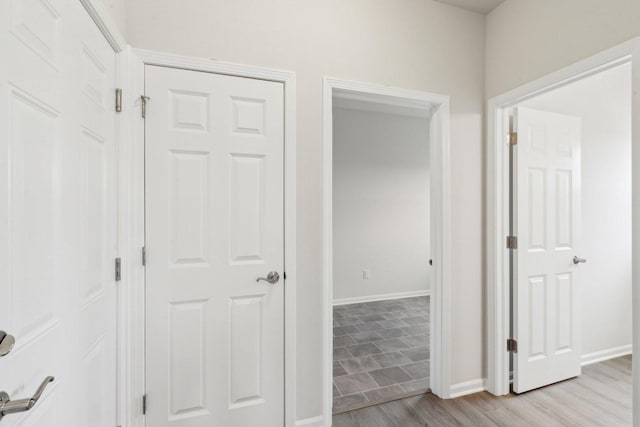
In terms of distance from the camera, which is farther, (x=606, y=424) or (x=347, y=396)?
(x=347, y=396)

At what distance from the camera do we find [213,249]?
159cm

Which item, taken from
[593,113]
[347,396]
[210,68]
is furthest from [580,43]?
[347,396]

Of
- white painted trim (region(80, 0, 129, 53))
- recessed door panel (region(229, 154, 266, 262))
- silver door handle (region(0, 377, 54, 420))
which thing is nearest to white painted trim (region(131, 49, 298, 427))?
recessed door panel (region(229, 154, 266, 262))

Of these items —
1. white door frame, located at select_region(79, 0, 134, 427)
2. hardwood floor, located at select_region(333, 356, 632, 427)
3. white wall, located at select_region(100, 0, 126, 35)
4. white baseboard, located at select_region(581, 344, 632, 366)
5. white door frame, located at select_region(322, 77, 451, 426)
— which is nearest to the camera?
white wall, located at select_region(100, 0, 126, 35)

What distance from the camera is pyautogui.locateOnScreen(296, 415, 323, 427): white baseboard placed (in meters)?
1.73

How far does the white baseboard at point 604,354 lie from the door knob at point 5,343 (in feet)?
12.1

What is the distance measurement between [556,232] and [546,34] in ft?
4.66

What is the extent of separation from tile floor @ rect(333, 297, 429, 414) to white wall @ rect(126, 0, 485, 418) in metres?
0.41

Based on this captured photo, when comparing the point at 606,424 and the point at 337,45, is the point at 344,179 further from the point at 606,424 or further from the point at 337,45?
the point at 606,424

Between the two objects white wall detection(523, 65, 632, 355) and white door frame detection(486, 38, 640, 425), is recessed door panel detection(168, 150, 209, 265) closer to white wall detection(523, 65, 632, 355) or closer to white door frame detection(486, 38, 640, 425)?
white door frame detection(486, 38, 640, 425)

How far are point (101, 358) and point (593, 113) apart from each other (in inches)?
155

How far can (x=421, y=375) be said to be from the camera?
239 centimetres

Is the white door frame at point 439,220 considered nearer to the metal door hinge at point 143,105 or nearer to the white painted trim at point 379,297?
the metal door hinge at point 143,105

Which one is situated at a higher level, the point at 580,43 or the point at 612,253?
the point at 580,43
